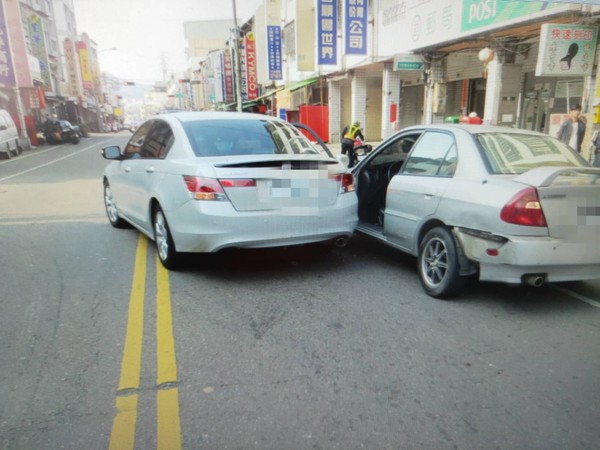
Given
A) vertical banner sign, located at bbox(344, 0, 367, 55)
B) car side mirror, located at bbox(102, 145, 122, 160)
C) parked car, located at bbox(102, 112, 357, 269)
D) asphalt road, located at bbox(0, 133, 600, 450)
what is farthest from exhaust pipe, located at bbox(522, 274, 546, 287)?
vertical banner sign, located at bbox(344, 0, 367, 55)

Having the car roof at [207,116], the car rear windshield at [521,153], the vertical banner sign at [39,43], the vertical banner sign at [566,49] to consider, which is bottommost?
the car rear windshield at [521,153]

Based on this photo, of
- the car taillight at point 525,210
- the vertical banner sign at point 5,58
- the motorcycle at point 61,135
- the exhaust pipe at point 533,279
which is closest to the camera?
the car taillight at point 525,210

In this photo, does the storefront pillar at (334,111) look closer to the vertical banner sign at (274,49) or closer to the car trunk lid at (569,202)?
the vertical banner sign at (274,49)

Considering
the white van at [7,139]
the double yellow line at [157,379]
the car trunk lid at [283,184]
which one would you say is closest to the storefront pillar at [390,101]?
the car trunk lid at [283,184]

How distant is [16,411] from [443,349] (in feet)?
8.99

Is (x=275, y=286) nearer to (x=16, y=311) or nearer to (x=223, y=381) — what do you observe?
(x=223, y=381)

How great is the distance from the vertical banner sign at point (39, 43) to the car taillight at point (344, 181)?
4174 cm

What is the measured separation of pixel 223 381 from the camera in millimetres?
2828

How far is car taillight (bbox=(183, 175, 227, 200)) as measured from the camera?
413cm

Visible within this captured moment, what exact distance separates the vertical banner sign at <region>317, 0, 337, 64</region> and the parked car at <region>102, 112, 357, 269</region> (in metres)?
15.2

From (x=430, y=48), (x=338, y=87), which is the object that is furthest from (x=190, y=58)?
(x=430, y=48)

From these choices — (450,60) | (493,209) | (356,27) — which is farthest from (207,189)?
(356,27)

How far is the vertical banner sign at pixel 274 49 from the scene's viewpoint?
28.0 metres

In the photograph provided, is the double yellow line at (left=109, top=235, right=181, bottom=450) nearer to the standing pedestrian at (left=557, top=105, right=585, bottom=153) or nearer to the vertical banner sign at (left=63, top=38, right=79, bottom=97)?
the standing pedestrian at (left=557, top=105, right=585, bottom=153)
